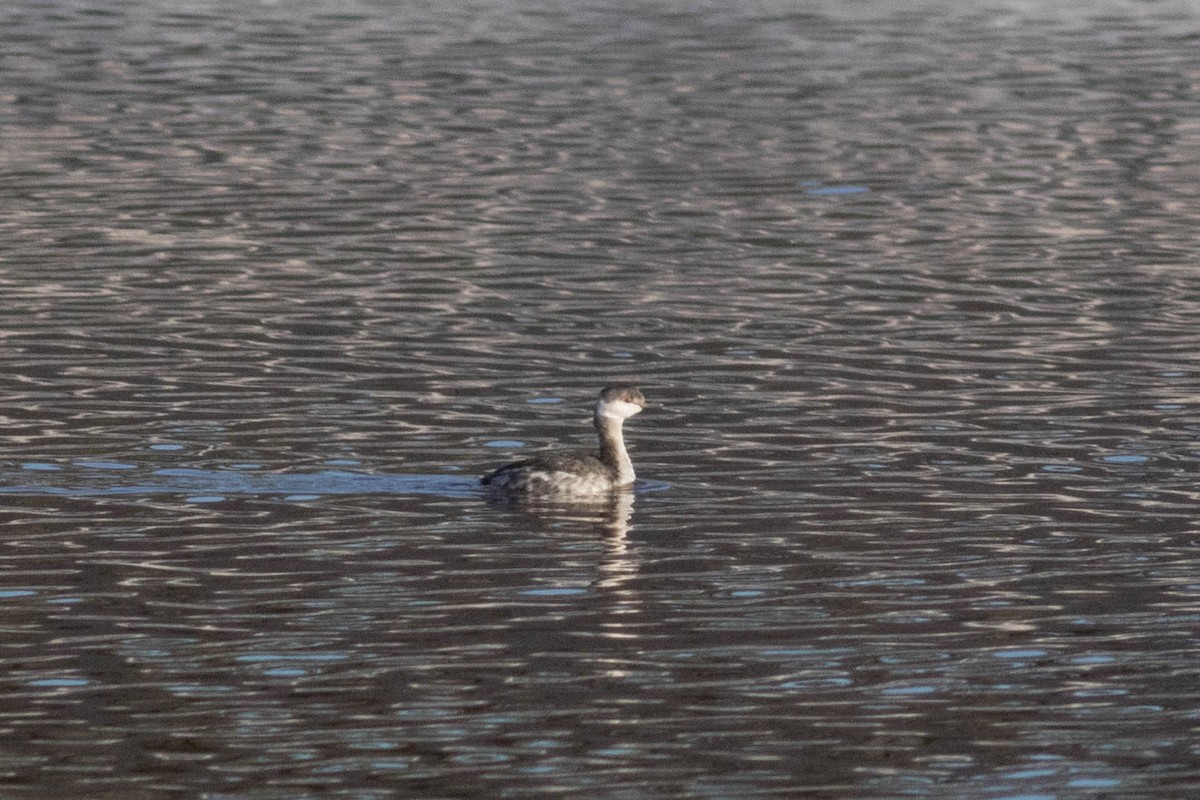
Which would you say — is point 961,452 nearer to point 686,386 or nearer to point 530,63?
point 686,386

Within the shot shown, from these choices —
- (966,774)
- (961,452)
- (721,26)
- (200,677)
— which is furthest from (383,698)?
(721,26)

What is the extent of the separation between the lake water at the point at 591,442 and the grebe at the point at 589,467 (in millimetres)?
169

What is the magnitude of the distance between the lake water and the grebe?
0.55 feet

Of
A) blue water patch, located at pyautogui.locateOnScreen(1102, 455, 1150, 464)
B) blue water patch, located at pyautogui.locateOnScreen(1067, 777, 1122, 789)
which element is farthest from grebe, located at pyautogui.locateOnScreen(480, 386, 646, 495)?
blue water patch, located at pyautogui.locateOnScreen(1067, 777, 1122, 789)

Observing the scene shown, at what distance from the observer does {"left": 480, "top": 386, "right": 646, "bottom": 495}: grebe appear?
16.5 meters

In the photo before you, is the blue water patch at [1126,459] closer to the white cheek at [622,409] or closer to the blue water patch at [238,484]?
the white cheek at [622,409]

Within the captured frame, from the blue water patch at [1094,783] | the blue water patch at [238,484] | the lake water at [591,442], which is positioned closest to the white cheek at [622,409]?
the lake water at [591,442]

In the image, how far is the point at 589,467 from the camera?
16.7 m

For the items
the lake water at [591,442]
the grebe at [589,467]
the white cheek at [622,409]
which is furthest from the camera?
the white cheek at [622,409]

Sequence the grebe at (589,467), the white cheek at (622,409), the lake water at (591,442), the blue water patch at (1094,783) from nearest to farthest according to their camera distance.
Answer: the blue water patch at (1094,783), the lake water at (591,442), the grebe at (589,467), the white cheek at (622,409)

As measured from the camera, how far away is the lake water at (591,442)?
38.2 feet

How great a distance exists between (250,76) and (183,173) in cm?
1149

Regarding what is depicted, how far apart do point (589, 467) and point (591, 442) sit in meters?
1.83

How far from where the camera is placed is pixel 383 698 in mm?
12109
